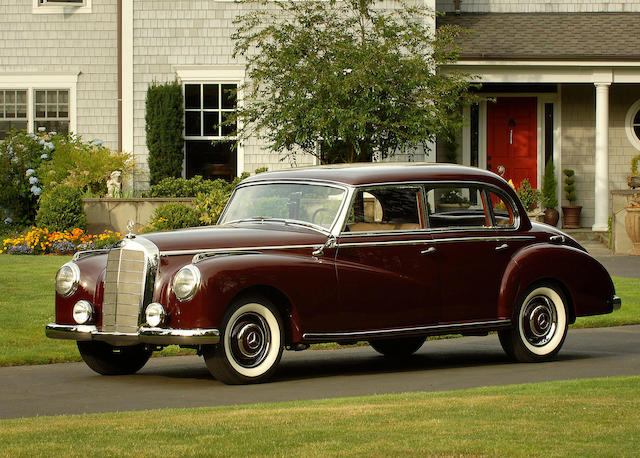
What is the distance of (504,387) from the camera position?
27.4ft

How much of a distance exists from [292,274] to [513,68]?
15.6m

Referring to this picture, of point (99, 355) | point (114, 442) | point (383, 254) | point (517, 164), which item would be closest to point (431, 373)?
point (383, 254)

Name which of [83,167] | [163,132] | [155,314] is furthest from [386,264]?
[163,132]

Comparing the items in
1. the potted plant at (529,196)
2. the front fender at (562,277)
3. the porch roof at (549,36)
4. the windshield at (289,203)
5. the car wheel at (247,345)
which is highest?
the porch roof at (549,36)

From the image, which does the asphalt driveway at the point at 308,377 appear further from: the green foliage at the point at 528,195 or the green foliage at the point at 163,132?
the green foliage at the point at 528,195

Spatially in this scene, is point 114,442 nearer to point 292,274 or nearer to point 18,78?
point 292,274

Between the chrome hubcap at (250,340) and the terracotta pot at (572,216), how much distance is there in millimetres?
17219

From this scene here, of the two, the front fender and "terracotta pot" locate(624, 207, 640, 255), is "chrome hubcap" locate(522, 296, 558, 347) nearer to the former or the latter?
→ the front fender

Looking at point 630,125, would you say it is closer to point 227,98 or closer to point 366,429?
point 227,98

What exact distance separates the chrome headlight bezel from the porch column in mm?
16245

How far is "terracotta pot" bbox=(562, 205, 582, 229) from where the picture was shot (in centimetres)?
2511

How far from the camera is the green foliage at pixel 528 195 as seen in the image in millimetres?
24297

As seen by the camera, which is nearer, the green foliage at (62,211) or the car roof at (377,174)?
the car roof at (377,174)

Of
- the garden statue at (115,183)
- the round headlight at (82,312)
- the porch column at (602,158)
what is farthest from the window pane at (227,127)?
the round headlight at (82,312)
